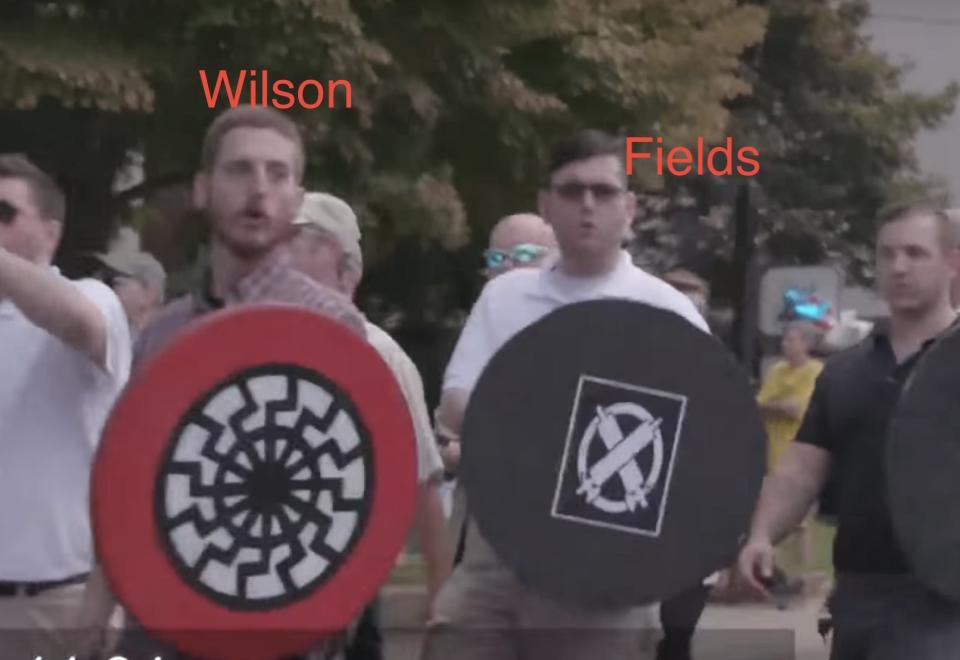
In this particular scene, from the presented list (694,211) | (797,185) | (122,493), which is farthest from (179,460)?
(797,185)

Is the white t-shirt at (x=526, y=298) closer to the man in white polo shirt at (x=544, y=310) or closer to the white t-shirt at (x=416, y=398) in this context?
the man in white polo shirt at (x=544, y=310)

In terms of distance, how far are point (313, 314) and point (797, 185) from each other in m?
31.6

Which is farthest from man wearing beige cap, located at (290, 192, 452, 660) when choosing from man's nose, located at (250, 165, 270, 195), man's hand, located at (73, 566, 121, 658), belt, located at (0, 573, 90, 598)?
man's hand, located at (73, 566, 121, 658)

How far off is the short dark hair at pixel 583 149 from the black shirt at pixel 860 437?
2.35 feet

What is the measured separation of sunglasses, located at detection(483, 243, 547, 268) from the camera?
21.7ft

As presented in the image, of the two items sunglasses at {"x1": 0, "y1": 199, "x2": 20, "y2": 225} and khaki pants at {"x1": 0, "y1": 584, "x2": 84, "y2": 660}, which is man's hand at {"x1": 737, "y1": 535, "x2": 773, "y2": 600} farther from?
sunglasses at {"x1": 0, "y1": 199, "x2": 20, "y2": 225}

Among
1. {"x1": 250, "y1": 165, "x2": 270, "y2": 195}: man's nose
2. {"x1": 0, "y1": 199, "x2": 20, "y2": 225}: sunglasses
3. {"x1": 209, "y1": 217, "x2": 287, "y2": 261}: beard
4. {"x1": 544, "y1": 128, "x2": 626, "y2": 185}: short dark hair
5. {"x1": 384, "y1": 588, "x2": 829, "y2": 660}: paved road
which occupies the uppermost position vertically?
{"x1": 544, "y1": 128, "x2": 626, "y2": 185}: short dark hair

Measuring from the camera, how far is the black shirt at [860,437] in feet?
16.2

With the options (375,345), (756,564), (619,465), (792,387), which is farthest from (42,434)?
(792,387)

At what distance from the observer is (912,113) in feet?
115

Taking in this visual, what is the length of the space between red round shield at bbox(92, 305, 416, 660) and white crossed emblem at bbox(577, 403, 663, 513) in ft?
1.77

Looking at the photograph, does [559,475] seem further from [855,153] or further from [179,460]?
[855,153]

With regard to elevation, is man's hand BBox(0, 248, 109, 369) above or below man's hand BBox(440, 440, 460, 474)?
above

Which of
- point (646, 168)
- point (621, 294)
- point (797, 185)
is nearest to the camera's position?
point (621, 294)
